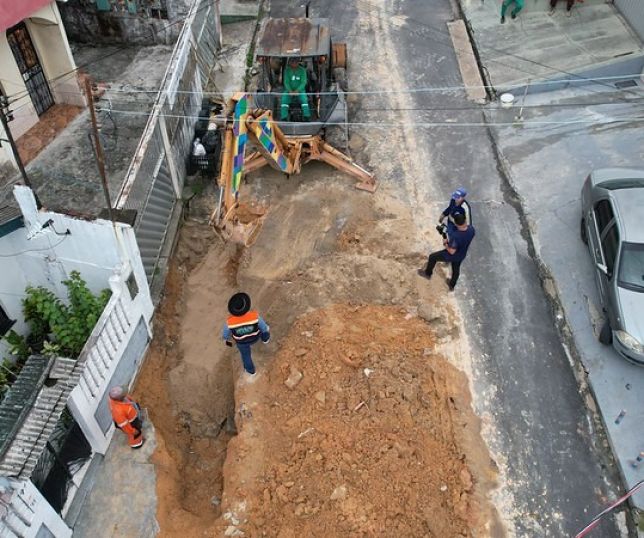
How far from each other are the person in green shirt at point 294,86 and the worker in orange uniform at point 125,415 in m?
7.07

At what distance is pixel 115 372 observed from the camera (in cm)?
814

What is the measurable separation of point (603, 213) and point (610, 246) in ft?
2.47

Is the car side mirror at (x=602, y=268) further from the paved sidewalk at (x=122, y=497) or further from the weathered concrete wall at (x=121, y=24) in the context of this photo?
the weathered concrete wall at (x=121, y=24)

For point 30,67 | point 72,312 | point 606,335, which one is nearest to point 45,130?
point 30,67

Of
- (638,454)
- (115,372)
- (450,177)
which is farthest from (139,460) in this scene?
(450,177)

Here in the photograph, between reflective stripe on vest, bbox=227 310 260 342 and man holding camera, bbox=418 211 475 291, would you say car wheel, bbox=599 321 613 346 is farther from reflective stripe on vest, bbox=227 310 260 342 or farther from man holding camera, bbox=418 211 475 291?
reflective stripe on vest, bbox=227 310 260 342

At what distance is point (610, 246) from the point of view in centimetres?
953

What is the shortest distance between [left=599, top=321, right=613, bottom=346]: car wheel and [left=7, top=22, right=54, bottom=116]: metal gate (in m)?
13.0

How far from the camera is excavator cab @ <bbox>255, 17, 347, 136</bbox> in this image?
474 inches

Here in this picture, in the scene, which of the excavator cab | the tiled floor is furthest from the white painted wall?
the excavator cab

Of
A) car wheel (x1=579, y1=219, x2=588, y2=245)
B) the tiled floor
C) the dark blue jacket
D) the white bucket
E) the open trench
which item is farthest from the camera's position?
the white bucket

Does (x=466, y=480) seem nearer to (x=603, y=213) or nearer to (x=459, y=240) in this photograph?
(x=459, y=240)

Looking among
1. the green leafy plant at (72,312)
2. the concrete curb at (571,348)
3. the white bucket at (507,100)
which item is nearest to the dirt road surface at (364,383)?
the concrete curb at (571,348)

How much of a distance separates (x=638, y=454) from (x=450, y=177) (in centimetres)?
650
